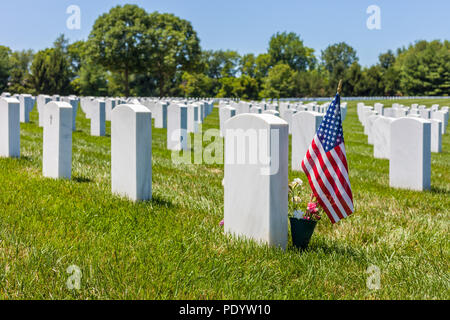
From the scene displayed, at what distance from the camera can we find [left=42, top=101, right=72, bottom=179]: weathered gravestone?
6176 millimetres

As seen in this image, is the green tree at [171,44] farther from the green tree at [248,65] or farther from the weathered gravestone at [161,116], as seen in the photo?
the green tree at [248,65]

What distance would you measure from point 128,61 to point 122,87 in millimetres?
21213

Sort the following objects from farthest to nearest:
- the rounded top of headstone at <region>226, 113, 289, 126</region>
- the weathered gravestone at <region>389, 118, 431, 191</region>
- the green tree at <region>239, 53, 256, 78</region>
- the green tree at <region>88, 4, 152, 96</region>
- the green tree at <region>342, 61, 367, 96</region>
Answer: the green tree at <region>239, 53, 256, 78</region> → the green tree at <region>342, 61, 367, 96</region> → the green tree at <region>88, 4, 152, 96</region> → the weathered gravestone at <region>389, 118, 431, 191</region> → the rounded top of headstone at <region>226, 113, 289, 126</region>

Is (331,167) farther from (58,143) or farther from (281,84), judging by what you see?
(281,84)

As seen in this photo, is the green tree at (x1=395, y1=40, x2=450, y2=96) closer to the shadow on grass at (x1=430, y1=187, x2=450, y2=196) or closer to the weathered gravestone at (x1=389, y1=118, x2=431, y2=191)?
the shadow on grass at (x1=430, y1=187, x2=450, y2=196)

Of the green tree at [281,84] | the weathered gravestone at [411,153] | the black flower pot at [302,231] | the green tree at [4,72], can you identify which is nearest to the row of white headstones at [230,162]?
the black flower pot at [302,231]

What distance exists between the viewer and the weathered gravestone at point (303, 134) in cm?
868

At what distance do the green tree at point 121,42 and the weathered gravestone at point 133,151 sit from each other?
155 feet

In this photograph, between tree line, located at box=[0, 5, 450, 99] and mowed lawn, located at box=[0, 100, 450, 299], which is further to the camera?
tree line, located at box=[0, 5, 450, 99]

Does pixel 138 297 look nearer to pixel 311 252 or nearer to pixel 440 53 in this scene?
pixel 311 252

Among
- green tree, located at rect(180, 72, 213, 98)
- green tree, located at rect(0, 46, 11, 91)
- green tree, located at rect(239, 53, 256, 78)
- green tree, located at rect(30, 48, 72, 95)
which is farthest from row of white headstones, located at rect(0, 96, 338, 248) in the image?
green tree, located at rect(239, 53, 256, 78)

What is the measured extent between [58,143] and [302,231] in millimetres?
3820
